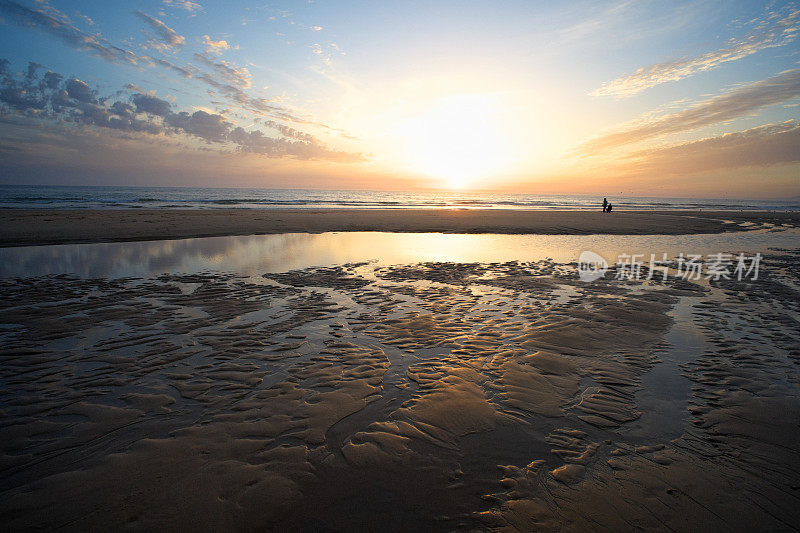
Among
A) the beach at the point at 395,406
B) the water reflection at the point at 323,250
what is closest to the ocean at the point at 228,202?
the water reflection at the point at 323,250

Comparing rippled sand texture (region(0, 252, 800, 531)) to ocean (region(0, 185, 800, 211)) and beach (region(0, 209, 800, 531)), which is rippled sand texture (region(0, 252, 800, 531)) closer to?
beach (region(0, 209, 800, 531))

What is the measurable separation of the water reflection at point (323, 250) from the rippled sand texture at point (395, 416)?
4.42 metres

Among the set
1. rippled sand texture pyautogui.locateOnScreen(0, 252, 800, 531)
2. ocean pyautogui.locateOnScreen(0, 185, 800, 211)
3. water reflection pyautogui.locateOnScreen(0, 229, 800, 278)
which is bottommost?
rippled sand texture pyautogui.locateOnScreen(0, 252, 800, 531)

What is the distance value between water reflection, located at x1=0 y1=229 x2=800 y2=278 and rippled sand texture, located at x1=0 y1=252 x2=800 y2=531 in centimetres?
442

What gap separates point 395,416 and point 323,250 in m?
13.0

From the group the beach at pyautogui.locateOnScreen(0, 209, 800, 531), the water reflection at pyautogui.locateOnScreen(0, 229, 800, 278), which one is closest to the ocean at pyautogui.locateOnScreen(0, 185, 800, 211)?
the water reflection at pyautogui.locateOnScreen(0, 229, 800, 278)

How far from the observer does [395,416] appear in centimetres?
445

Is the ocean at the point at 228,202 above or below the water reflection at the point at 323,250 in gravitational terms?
above

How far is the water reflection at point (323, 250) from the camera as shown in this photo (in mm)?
12547

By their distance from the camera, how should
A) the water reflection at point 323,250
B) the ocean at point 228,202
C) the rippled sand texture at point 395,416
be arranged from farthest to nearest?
the ocean at point 228,202, the water reflection at point 323,250, the rippled sand texture at point 395,416

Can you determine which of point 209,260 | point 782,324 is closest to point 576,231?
point 782,324

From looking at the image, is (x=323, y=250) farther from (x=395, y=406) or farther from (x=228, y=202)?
(x=228, y=202)

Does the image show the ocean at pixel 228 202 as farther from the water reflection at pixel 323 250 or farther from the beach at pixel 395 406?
the beach at pixel 395 406

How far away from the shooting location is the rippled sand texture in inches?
123
